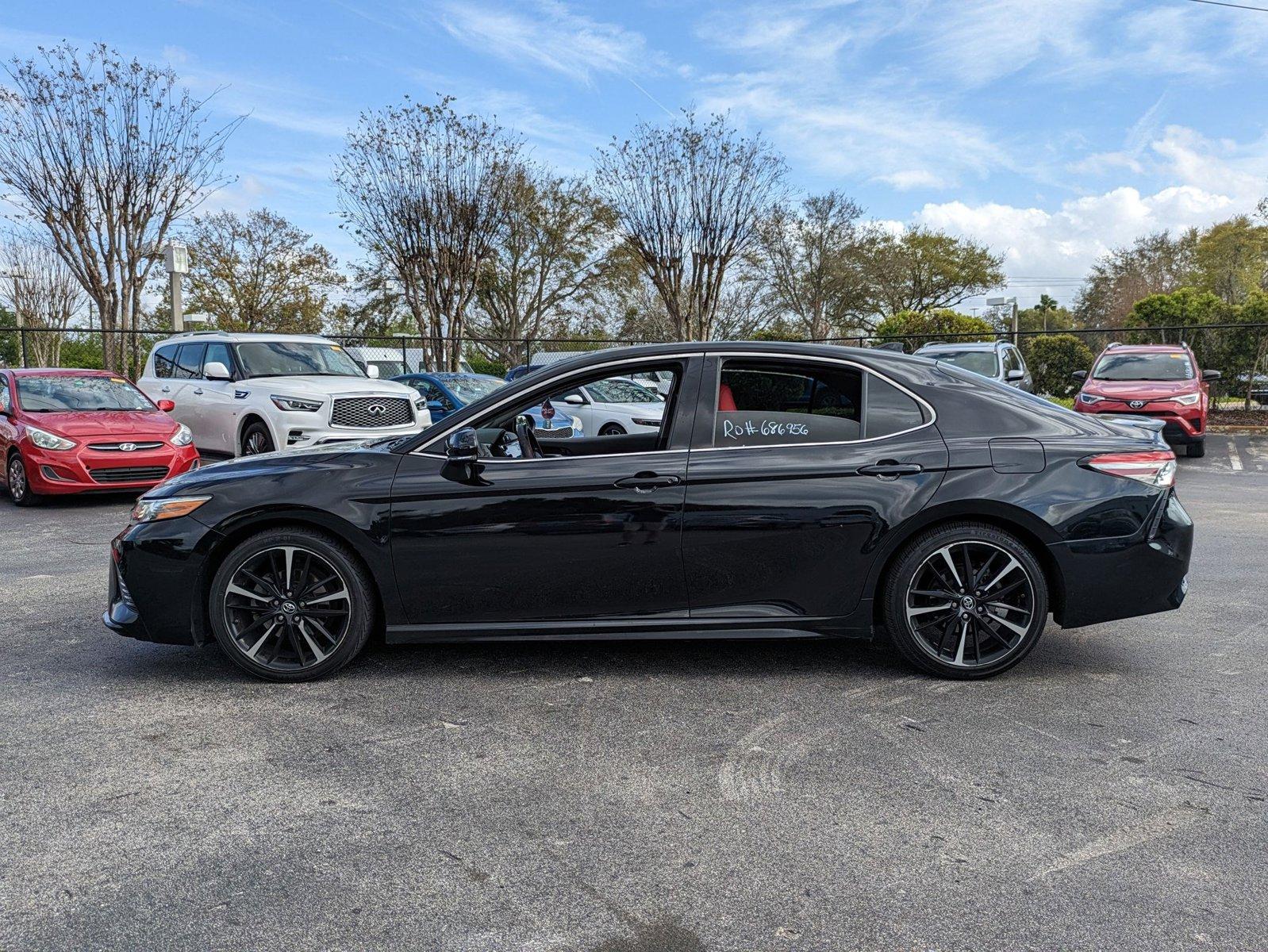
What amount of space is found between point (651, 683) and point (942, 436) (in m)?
1.76

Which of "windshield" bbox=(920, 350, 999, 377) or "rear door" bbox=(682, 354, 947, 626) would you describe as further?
"windshield" bbox=(920, 350, 999, 377)

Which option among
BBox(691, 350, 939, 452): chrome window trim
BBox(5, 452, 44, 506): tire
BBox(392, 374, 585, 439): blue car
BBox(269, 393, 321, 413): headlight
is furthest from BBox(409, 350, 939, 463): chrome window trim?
BBox(392, 374, 585, 439): blue car

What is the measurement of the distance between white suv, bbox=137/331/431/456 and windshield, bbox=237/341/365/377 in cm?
1

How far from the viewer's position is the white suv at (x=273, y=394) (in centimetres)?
1268

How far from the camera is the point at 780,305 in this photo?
50469mm

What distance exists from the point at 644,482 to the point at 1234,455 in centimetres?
1541

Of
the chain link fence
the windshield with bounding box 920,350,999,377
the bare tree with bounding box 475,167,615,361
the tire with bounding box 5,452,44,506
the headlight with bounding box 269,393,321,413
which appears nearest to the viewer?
the tire with bounding box 5,452,44,506

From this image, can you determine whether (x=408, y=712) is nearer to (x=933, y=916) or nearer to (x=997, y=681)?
(x=933, y=916)

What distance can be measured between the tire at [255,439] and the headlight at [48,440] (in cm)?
230

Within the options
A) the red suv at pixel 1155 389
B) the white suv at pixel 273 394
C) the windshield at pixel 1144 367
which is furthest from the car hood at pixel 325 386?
the windshield at pixel 1144 367

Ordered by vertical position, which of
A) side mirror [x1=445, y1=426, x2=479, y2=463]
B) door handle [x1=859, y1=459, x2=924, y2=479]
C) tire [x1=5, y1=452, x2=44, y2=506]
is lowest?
tire [x1=5, y1=452, x2=44, y2=506]

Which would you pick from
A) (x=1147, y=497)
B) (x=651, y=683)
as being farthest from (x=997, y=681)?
(x=651, y=683)

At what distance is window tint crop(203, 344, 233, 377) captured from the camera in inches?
531

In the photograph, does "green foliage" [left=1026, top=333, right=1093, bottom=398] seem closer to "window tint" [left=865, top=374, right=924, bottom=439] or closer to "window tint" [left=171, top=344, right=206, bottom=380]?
"window tint" [left=171, top=344, right=206, bottom=380]
